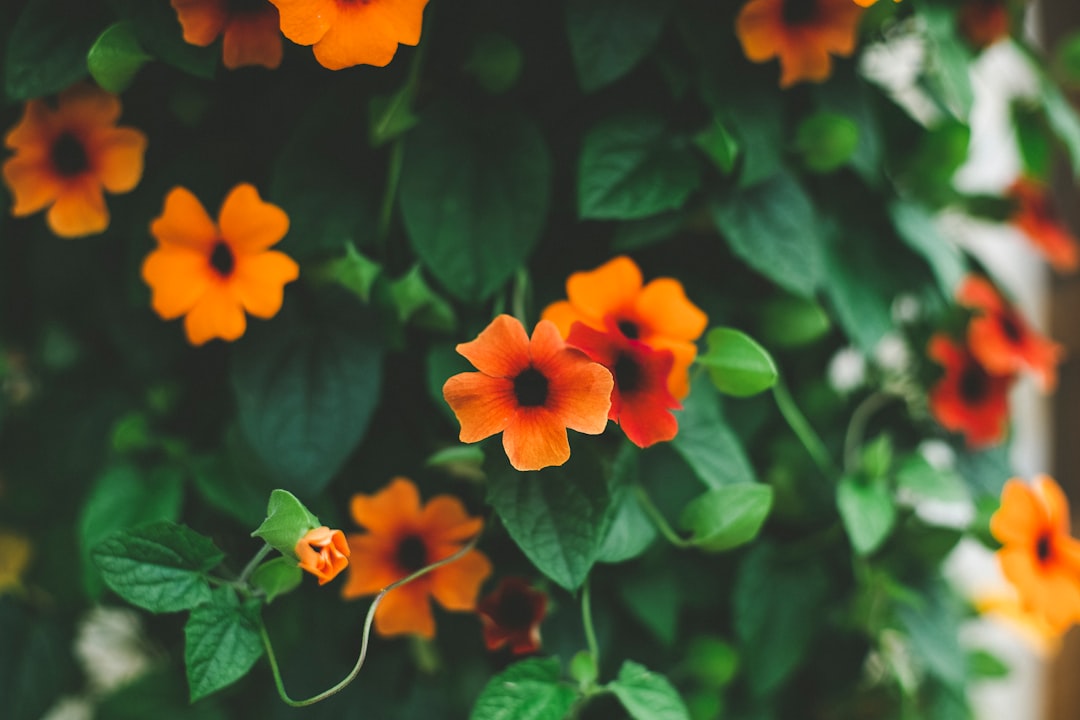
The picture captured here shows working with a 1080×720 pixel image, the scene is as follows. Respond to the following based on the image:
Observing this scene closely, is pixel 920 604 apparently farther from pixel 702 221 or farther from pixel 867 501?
pixel 702 221

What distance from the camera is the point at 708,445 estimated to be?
0.55 m

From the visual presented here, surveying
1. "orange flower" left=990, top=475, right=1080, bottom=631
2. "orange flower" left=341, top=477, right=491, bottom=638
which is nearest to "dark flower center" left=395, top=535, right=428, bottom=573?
"orange flower" left=341, top=477, right=491, bottom=638

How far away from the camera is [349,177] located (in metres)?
0.57

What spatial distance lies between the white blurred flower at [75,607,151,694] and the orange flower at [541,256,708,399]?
0.48 meters

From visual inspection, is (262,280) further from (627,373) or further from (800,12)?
(800,12)

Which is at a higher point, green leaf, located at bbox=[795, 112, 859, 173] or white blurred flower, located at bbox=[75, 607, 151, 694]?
green leaf, located at bbox=[795, 112, 859, 173]

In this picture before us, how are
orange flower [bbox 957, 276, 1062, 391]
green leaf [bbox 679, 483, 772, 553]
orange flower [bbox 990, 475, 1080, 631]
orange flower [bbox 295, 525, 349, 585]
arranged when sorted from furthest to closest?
orange flower [bbox 957, 276, 1062, 391], orange flower [bbox 990, 475, 1080, 631], green leaf [bbox 679, 483, 772, 553], orange flower [bbox 295, 525, 349, 585]

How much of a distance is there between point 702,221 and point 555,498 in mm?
261

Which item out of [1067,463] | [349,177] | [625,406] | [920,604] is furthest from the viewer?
[1067,463]

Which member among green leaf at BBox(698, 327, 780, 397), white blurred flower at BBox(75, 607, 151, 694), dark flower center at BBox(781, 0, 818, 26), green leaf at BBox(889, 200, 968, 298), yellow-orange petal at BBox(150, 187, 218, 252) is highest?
dark flower center at BBox(781, 0, 818, 26)

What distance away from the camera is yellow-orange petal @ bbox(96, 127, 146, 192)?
1.83ft

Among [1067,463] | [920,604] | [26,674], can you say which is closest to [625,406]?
[920,604]

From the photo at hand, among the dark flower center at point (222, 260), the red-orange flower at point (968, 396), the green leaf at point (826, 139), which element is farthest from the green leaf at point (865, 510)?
the dark flower center at point (222, 260)

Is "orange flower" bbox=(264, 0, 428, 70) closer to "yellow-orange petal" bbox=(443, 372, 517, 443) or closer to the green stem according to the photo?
"yellow-orange petal" bbox=(443, 372, 517, 443)
